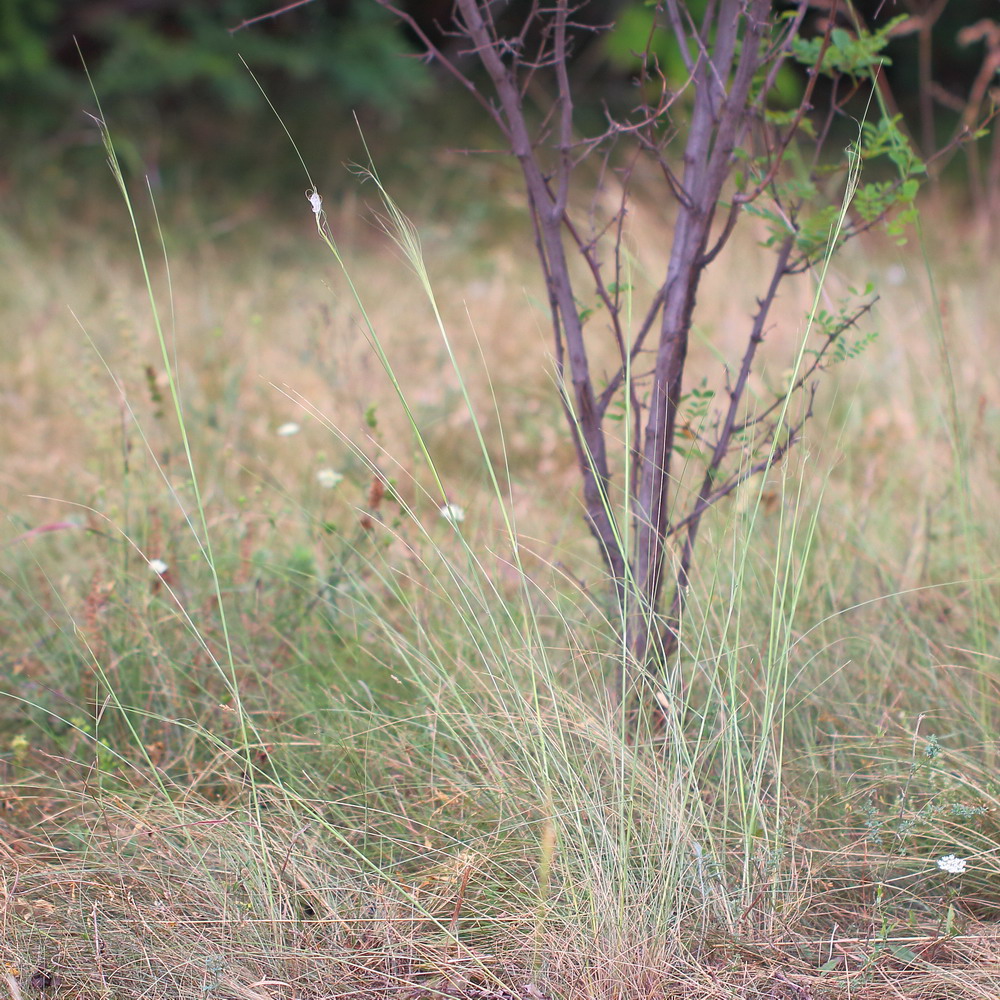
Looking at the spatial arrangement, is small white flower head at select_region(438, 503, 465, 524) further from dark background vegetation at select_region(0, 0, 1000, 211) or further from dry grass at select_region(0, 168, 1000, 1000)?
dark background vegetation at select_region(0, 0, 1000, 211)

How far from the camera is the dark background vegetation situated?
5.43 m

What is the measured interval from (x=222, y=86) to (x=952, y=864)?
18.0ft

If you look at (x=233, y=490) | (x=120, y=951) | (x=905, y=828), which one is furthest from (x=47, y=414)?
(x=905, y=828)

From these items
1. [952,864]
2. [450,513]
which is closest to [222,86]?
[450,513]

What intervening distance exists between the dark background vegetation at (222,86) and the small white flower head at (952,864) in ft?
11.8

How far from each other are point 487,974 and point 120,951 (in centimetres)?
46

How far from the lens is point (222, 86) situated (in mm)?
5535

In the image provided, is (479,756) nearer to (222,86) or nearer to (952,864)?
(952,864)

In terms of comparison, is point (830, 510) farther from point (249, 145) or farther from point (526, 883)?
point (249, 145)

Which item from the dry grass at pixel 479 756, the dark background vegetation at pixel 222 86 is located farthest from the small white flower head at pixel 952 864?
the dark background vegetation at pixel 222 86

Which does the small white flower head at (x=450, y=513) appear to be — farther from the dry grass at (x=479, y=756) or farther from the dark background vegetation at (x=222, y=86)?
the dark background vegetation at (x=222, y=86)

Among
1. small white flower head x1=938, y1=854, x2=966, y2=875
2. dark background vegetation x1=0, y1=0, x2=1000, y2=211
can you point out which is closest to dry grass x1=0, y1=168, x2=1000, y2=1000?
small white flower head x1=938, y1=854, x2=966, y2=875

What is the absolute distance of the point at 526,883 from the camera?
133cm

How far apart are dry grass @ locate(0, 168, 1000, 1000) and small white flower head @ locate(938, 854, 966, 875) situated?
22mm
